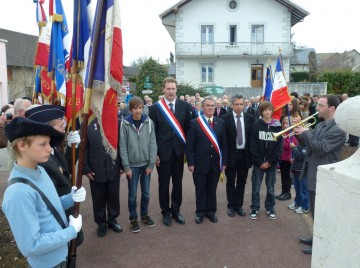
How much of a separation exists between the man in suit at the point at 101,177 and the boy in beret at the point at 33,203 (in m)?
1.98

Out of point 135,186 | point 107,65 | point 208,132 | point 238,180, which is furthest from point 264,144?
point 107,65

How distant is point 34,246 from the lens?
1.89 m

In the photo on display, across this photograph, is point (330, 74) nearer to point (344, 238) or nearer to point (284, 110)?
point (284, 110)

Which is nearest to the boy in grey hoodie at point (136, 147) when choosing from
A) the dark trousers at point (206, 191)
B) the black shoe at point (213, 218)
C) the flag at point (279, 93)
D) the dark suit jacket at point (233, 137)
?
the dark trousers at point (206, 191)

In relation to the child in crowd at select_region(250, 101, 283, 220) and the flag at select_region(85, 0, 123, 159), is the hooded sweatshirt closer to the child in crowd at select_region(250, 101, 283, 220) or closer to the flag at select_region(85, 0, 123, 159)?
the child in crowd at select_region(250, 101, 283, 220)

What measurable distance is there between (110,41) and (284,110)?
4.84 metres

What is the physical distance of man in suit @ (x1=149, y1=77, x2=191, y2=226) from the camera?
481 centimetres

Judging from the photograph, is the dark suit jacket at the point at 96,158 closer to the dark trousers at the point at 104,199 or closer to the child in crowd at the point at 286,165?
the dark trousers at the point at 104,199

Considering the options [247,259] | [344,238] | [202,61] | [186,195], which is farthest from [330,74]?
[344,238]

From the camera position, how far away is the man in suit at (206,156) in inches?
193

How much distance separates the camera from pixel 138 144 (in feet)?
15.1

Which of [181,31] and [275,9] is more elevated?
[275,9]

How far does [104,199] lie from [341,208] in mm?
3588

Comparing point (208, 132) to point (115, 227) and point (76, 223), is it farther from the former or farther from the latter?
point (76, 223)
